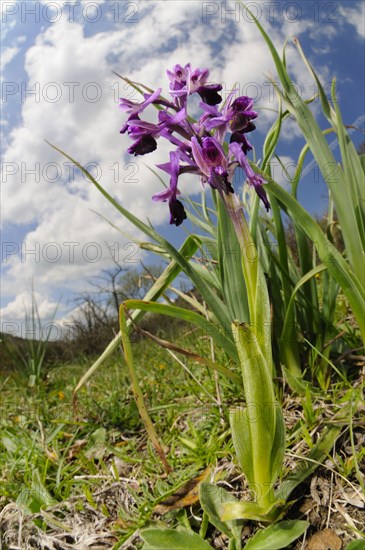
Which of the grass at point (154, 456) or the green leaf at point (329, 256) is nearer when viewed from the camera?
the grass at point (154, 456)

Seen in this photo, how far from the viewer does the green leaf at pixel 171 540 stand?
4.61 ft

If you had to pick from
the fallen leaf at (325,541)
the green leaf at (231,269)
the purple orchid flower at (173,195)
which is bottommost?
the fallen leaf at (325,541)

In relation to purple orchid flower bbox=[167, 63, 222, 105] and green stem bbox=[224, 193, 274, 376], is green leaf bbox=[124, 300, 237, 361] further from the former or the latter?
purple orchid flower bbox=[167, 63, 222, 105]

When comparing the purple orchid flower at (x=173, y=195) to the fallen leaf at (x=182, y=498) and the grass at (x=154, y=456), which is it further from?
the fallen leaf at (x=182, y=498)

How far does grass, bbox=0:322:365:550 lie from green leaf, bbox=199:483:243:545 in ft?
0.26

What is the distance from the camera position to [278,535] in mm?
1380

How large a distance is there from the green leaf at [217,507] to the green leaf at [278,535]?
0.19ft

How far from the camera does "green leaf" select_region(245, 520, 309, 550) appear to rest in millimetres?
1353

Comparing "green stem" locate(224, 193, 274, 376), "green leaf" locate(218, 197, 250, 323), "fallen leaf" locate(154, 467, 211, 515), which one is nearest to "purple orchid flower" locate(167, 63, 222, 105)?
"green stem" locate(224, 193, 274, 376)

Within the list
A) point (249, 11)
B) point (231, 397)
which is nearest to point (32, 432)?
point (231, 397)

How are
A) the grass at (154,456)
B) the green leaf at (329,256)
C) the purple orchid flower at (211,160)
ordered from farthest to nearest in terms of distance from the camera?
the green leaf at (329,256), the grass at (154,456), the purple orchid flower at (211,160)

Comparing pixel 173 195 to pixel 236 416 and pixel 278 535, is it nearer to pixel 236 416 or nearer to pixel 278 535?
pixel 236 416

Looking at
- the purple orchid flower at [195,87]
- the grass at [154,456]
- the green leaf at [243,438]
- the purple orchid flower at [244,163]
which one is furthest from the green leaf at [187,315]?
the purple orchid flower at [195,87]

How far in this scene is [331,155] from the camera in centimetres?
204
